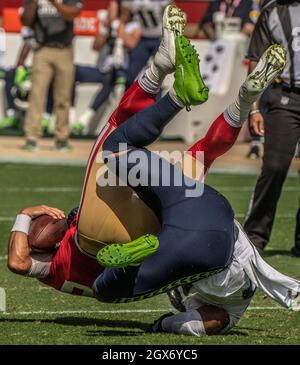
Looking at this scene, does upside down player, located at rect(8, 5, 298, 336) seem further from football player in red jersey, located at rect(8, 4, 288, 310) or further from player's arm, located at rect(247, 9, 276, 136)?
player's arm, located at rect(247, 9, 276, 136)

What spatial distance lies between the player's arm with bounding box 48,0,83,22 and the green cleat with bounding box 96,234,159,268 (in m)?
9.71

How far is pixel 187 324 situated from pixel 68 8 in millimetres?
9507

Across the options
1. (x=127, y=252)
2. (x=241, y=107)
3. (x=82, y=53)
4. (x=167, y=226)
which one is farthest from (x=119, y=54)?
(x=127, y=252)

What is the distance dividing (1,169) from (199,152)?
27.0 ft

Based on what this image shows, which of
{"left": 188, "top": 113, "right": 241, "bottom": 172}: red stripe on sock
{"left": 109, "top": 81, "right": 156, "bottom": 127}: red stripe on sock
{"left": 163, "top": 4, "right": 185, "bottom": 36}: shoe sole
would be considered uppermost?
{"left": 163, "top": 4, "right": 185, "bottom": 36}: shoe sole

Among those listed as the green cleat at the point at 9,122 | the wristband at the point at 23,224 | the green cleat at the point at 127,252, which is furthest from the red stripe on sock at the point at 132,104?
the green cleat at the point at 9,122

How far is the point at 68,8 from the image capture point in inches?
606

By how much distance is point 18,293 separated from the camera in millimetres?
7871

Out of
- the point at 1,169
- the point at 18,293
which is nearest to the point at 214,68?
the point at 1,169

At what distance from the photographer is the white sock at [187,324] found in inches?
255

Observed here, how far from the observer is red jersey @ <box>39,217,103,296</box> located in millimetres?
6684

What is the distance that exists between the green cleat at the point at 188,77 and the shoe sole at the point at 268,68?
11.0 inches

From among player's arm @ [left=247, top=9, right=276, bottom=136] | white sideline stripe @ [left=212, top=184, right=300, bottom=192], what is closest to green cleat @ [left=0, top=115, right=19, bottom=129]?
white sideline stripe @ [left=212, top=184, right=300, bottom=192]

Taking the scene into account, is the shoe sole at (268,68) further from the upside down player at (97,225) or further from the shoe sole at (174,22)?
the shoe sole at (174,22)
